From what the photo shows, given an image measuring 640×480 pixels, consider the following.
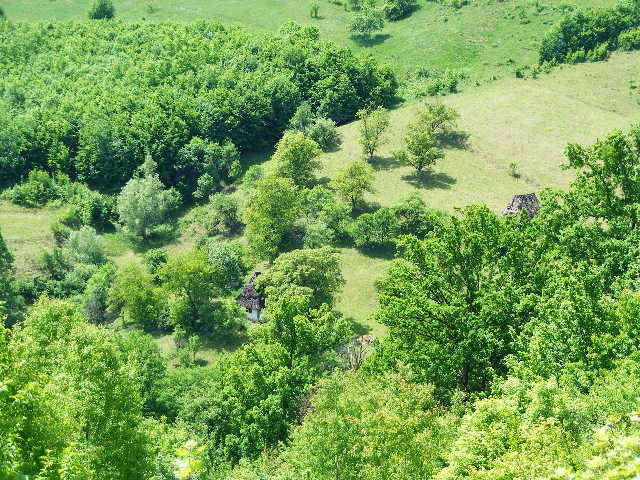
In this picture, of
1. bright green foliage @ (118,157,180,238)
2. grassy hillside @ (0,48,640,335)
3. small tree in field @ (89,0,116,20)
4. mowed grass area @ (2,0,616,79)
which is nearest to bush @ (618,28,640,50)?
grassy hillside @ (0,48,640,335)

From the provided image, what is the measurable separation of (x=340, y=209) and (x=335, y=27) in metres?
68.8

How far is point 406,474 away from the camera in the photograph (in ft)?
80.3

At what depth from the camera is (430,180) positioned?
80875 mm

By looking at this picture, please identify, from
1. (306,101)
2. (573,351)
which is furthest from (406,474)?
(306,101)

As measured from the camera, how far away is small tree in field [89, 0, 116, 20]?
13550cm

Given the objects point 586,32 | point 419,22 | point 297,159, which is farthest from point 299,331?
point 419,22

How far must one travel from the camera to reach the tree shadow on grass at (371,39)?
122875 millimetres

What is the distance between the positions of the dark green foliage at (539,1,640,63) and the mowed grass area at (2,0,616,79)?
4.60 m

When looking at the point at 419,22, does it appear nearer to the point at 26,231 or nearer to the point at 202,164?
the point at 202,164

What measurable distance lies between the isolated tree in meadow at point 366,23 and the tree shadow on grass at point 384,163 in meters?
47.7

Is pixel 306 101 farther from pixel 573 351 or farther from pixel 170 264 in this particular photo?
pixel 573 351

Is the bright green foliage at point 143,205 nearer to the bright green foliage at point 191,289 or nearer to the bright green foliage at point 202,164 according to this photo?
the bright green foliage at point 202,164

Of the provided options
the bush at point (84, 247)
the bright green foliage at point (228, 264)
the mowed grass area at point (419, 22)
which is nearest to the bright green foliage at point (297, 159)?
the bright green foliage at point (228, 264)

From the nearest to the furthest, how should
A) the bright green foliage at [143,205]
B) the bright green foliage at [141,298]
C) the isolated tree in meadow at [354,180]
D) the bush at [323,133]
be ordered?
the bright green foliage at [141,298], the isolated tree in meadow at [354,180], the bright green foliage at [143,205], the bush at [323,133]
